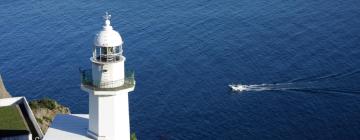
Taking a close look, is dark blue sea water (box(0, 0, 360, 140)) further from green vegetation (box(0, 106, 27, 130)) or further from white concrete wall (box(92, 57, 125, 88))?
white concrete wall (box(92, 57, 125, 88))

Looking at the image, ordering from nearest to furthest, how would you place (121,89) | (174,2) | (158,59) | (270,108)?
(121,89) < (270,108) < (158,59) < (174,2)

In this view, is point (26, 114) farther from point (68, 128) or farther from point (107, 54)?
point (107, 54)

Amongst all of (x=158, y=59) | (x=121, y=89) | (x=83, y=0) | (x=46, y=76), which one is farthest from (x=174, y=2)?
(x=121, y=89)

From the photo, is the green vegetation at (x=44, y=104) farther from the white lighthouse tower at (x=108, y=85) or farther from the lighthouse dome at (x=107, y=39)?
the lighthouse dome at (x=107, y=39)

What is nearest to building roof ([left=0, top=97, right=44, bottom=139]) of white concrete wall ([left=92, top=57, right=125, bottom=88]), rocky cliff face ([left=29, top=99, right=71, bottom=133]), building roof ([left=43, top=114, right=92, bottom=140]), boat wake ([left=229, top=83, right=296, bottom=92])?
rocky cliff face ([left=29, top=99, right=71, bottom=133])

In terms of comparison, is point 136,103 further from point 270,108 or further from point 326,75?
point 326,75

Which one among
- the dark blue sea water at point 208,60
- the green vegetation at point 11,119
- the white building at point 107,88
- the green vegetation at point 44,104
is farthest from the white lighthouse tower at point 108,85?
the dark blue sea water at point 208,60

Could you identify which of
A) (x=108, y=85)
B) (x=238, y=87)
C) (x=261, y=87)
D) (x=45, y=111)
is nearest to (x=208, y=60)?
(x=238, y=87)

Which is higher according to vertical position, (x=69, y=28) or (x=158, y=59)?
(x=69, y=28)
